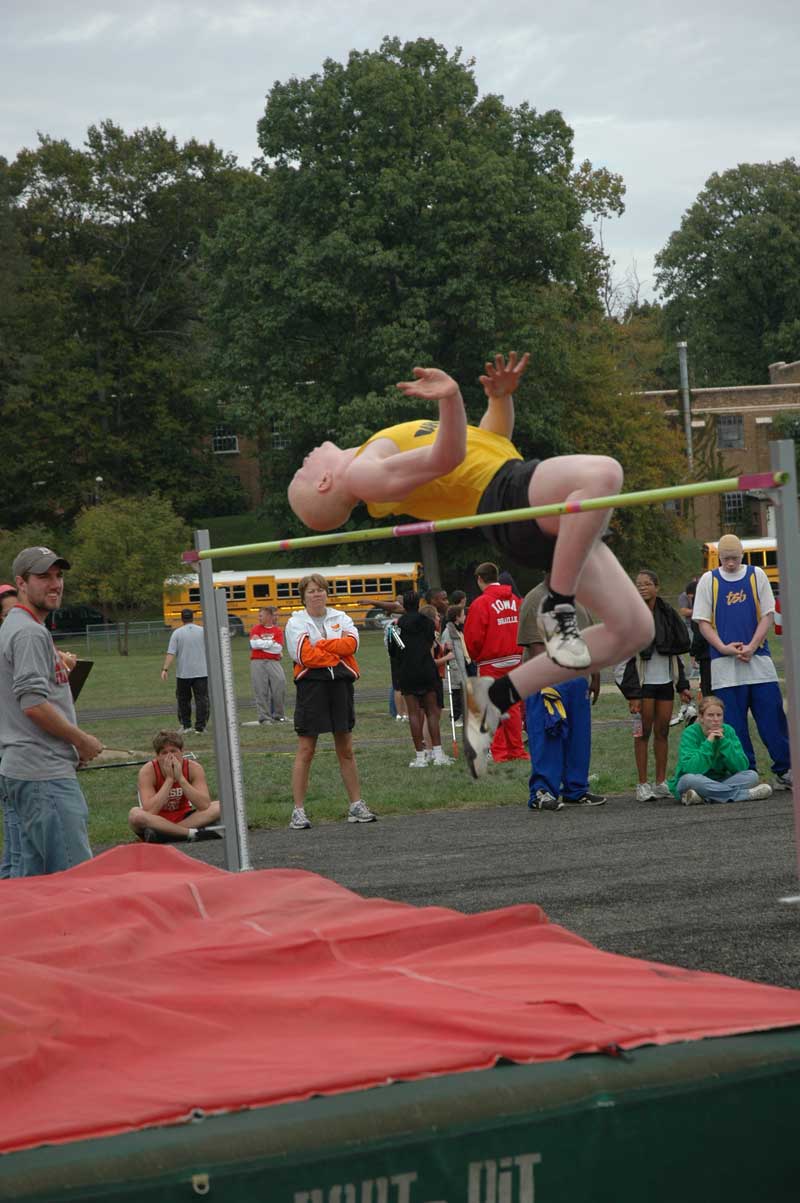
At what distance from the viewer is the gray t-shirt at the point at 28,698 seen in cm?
646

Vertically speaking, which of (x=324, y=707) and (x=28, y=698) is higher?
(x=28, y=698)

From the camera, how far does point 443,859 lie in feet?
29.5

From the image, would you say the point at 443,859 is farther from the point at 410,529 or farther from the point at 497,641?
the point at 410,529

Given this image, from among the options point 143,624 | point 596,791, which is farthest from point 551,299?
point 596,791

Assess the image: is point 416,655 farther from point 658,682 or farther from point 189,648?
point 189,648

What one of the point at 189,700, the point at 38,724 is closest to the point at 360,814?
the point at 38,724

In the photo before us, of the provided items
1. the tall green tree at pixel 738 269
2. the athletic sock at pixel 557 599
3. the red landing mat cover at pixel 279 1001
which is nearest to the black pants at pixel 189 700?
the red landing mat cover at pixel 279 1001

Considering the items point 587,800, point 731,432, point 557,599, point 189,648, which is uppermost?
point 731,432

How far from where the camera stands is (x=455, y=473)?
5.09 m

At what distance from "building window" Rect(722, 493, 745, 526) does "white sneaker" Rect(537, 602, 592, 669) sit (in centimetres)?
4301

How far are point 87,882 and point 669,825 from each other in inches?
190

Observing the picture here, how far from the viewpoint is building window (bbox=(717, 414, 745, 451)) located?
182ft

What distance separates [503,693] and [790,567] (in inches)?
44.2

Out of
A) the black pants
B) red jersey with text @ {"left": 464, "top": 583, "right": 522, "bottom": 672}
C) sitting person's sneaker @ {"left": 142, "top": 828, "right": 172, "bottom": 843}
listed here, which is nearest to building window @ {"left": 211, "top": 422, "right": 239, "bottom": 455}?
the black pants
